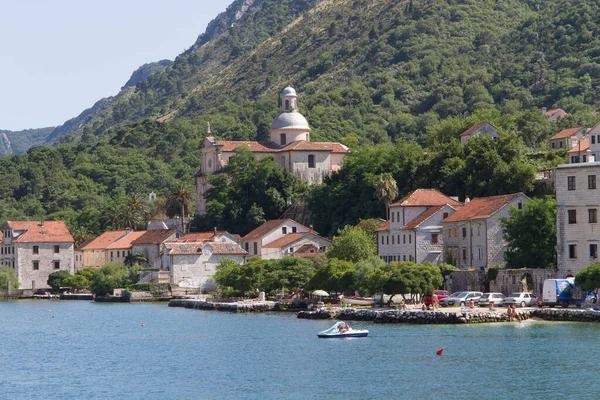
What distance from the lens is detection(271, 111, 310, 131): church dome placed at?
459ft

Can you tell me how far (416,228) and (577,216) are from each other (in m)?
21.0

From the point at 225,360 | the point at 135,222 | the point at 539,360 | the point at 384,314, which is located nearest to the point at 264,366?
the point at 225,360

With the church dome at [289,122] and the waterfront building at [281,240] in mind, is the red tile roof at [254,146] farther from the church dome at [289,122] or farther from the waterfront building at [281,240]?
the waterfront building at [281,240]

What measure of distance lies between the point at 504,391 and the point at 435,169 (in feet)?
203

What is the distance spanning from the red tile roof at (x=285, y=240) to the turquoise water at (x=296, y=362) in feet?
110

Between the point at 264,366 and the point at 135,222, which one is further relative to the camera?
the point at 135,222

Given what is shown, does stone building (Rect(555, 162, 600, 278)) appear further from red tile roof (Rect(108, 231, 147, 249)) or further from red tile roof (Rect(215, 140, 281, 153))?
red tile roof (Rect(108, 231, 147, 249))

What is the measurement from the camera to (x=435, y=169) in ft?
361

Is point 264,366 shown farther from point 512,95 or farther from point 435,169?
point 512,95

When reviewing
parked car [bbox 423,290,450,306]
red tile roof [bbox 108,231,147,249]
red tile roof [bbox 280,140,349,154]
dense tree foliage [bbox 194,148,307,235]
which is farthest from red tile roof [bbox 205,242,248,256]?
parked car [bbox 423,290,450,306]

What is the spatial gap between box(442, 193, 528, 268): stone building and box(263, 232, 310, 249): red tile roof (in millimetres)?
23053

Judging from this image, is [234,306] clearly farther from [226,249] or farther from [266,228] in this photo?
[266,228]

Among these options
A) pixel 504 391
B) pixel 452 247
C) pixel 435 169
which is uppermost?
pixel 435 169

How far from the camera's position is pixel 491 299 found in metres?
79.2
